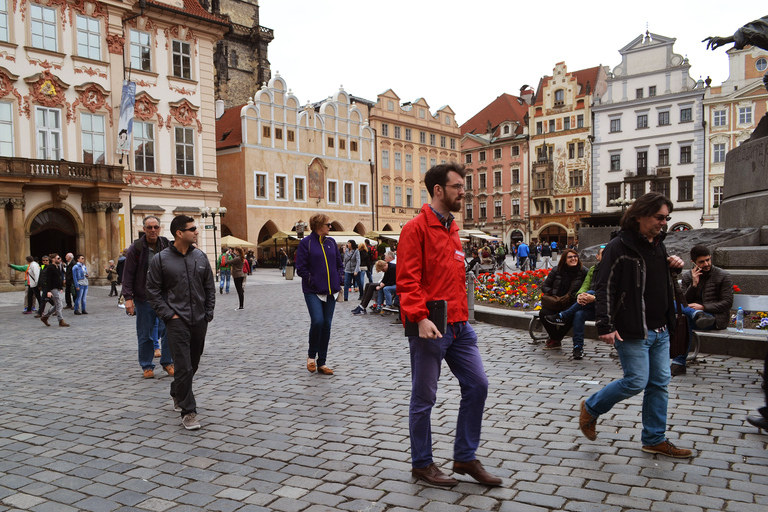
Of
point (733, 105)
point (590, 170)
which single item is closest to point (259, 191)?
point (590, 170)

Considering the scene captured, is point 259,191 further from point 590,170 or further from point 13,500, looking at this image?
point 13,500

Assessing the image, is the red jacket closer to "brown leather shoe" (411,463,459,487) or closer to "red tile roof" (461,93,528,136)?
"brown leather shoe" (411,463,459,487)

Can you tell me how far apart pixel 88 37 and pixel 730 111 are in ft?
156

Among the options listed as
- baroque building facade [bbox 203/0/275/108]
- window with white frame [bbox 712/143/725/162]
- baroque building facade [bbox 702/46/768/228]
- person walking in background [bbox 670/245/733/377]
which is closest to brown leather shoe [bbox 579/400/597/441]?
person walking in background [bbox 670/245/733/377]

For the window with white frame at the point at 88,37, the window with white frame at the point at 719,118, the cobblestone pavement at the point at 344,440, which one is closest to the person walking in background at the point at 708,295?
the cobblestone pavement at the point at 344,440

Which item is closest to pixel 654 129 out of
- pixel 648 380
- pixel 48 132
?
pixel 48 132

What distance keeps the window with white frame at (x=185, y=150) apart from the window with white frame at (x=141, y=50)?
3408 mm

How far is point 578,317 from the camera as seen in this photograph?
26.7ft

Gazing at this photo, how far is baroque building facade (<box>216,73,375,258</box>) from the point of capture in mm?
43312

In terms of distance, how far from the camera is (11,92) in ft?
86.5

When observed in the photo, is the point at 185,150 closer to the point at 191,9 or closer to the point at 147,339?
the point at 191,9

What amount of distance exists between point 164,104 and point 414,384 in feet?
103

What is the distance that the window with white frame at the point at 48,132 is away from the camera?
Answer: 1069 inches

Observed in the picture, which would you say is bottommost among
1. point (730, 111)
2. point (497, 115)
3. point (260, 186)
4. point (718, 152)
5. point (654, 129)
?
point (260, 186)
